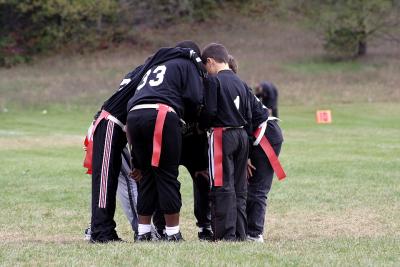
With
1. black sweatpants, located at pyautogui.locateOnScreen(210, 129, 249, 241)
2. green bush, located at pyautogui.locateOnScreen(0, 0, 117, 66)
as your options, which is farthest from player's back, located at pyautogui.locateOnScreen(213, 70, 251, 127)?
green bush, located at pyautogui.locateOnScreen(0, 0, 117, 66)

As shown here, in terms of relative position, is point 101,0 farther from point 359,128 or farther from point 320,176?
point 320,176

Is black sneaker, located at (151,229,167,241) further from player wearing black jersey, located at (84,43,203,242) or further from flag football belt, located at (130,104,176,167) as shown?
flag football belt, located at (130,104,176,167)

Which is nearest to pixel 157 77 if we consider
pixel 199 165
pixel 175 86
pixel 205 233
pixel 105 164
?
pixel 175 86

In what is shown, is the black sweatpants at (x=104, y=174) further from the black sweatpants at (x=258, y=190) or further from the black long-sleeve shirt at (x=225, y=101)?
the black sweatpants at (x=258, y=190)

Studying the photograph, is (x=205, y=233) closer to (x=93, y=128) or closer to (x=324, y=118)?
(x=93, y=128)

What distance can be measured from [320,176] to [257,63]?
30.0 m

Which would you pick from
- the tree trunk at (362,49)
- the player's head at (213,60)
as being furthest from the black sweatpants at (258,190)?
the tree trunk at (362,49)

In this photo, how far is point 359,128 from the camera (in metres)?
27.0

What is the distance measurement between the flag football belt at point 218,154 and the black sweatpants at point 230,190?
0.12 ft

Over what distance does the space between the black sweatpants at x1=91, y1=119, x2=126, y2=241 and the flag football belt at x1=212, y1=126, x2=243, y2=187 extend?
0.92 metres

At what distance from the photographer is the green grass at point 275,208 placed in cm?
644

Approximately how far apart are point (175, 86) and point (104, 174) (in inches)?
45.7

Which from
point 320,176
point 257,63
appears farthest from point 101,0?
point 320,176

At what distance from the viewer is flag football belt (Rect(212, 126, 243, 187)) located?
7.88 meters
